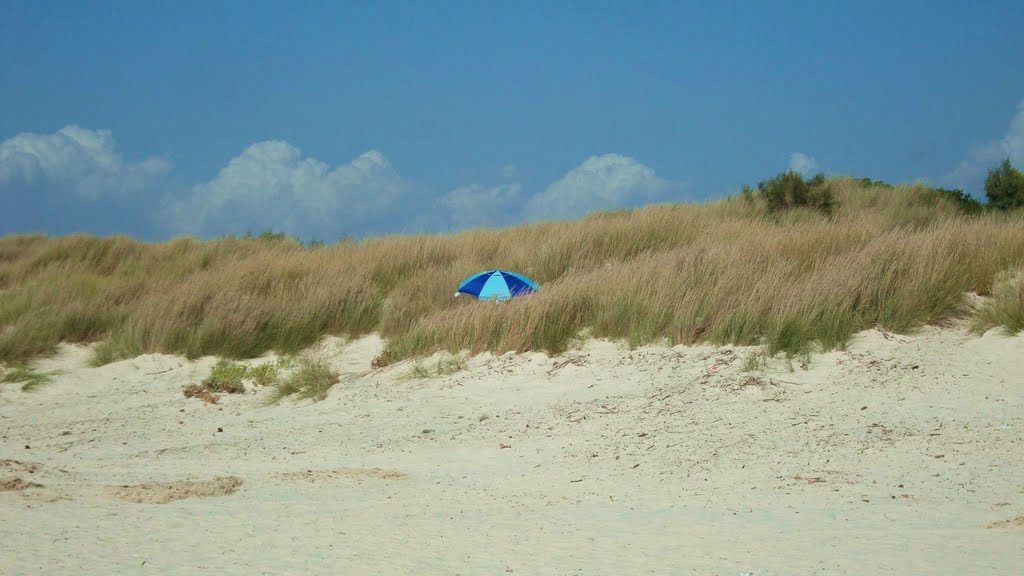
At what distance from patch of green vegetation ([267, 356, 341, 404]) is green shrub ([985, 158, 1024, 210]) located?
641 inches

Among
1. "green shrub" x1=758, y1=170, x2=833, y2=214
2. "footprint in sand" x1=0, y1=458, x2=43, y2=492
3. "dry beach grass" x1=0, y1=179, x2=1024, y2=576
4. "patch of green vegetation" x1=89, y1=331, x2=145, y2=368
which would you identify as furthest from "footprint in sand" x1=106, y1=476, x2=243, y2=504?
"green shrub" x1=758, y1=170, x2=833, y2=214

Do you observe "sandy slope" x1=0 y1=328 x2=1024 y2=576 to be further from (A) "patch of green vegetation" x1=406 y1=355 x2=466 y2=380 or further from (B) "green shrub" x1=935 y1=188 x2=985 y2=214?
(B) "green shrub" x1=935 y1=188 x2=985 y2=214

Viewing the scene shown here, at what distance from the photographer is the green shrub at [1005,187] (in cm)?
2108

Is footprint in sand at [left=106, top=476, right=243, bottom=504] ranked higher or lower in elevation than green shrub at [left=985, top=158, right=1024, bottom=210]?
lower

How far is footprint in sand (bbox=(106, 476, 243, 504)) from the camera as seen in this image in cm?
645

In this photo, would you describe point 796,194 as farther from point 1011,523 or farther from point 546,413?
point 1011,523

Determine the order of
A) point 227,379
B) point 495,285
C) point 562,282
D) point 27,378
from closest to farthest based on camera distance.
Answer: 1. point 227,379
2. point 27,378
3. point 562,282
4. point 495,285

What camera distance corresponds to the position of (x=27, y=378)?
1242cm

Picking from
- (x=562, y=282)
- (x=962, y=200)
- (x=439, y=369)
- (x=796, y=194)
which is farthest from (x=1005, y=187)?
(x=439, y=369)

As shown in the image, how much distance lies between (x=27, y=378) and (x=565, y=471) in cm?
845

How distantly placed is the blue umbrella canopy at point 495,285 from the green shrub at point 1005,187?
13057 mm

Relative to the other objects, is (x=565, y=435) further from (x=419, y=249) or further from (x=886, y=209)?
(x=886, y=209)

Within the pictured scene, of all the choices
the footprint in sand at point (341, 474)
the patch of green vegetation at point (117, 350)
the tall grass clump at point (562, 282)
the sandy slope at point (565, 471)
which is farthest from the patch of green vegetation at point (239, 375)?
the footprint in sand at point (341, 474)

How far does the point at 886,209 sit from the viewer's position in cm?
1902
